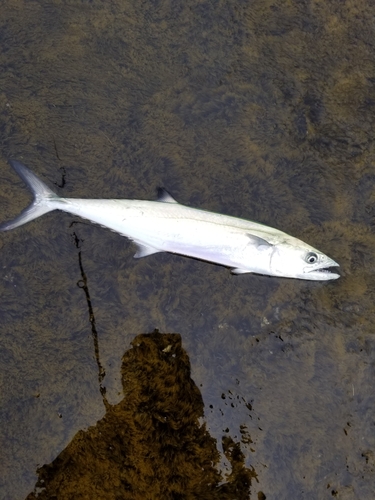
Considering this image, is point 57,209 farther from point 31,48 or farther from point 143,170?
point 31,48

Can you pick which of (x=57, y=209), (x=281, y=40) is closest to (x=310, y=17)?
(x=281, y=40)

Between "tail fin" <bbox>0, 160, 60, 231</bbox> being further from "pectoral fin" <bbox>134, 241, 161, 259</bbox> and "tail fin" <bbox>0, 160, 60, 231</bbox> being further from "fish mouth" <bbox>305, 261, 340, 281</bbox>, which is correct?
"fish mouth" <bbox>305, 261, 340, 281</bbox>

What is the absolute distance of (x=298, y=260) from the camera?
3244 millimetres

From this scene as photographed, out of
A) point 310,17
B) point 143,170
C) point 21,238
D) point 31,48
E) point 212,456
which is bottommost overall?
point 212,456

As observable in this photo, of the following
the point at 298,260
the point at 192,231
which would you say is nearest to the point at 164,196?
the point at 192,231

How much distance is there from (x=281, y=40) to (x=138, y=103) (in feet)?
4.08

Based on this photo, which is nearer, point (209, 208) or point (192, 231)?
point (192, 231)

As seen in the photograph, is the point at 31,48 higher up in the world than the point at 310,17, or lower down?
lower down

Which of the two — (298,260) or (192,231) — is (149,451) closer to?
(192,231)

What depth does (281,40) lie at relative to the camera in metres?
3.47

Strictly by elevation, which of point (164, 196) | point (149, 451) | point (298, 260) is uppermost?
A: point (164, 196)

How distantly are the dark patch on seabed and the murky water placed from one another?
0.08 feet

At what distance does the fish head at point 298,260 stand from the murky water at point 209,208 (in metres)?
0.19

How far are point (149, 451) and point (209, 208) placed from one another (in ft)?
6.25
